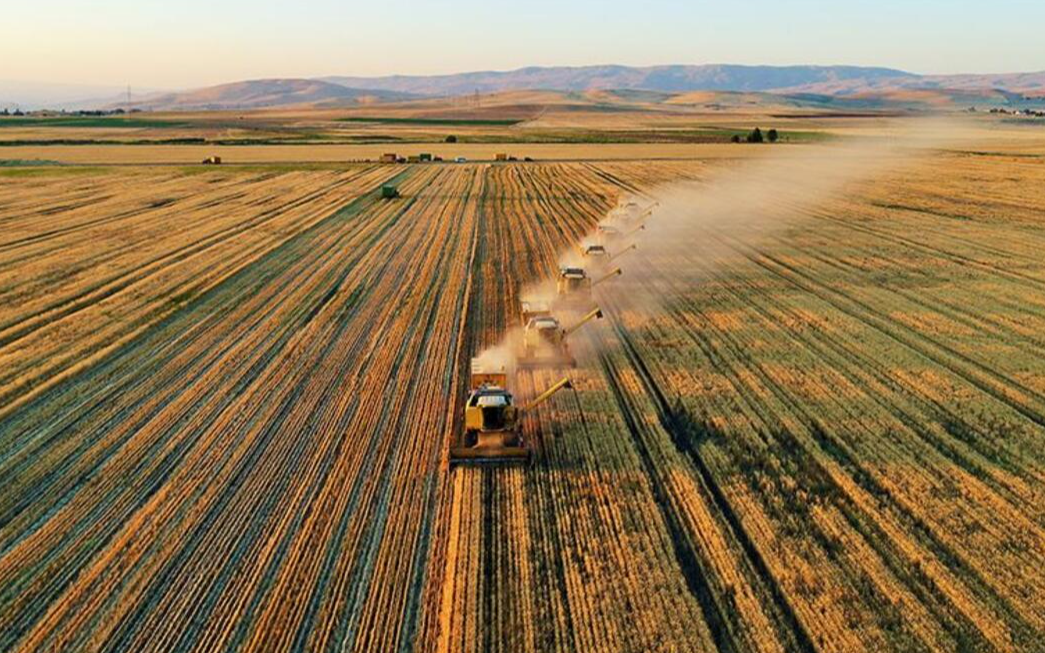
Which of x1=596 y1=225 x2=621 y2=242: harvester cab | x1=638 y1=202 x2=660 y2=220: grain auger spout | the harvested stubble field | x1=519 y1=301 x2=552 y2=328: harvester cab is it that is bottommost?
the harvested stubble field

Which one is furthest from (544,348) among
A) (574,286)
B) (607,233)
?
(607,233)

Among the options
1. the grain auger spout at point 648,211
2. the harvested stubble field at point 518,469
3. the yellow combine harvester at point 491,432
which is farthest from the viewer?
the grain auger spout at point 648,211

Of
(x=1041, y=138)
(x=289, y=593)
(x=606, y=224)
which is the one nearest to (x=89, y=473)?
(x=289, y=593)

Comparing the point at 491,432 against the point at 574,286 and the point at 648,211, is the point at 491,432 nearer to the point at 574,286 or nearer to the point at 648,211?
the point at 574,286

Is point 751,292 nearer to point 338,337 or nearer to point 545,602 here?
point 338,337

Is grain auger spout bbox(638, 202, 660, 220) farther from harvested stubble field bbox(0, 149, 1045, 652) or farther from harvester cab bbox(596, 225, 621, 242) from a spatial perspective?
harvested stubble field bbox(0, 149, 1045, 652)

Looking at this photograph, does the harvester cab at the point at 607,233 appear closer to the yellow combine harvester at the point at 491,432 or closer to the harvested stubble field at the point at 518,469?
the harvested stubble field at the point at 518,469

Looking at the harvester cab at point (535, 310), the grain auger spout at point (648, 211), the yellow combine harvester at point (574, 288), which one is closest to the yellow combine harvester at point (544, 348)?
the harvester cab at point (535, 310)

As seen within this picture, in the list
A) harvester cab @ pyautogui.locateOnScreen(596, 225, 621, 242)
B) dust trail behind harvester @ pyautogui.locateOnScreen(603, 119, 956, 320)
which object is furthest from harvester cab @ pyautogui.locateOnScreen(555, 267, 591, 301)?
harvester cab @ pyautogui.locateOnScreen(596, 225, 621, 242)
